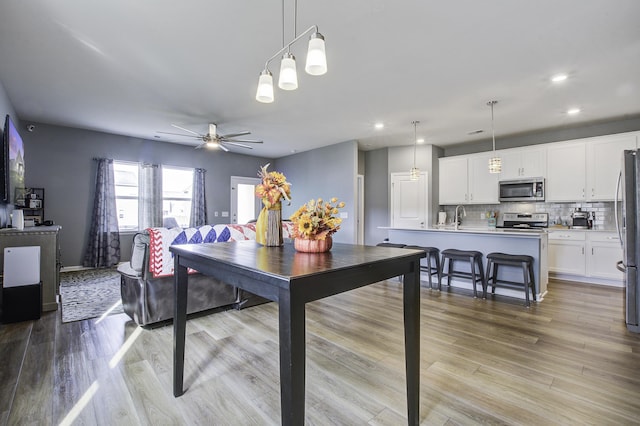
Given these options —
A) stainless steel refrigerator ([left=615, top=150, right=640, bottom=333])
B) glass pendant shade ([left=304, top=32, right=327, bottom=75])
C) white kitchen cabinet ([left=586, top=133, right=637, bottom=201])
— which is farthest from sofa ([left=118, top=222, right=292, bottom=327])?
white kitchen cabinet ([left=586, top=133, right=637, bottom=201])

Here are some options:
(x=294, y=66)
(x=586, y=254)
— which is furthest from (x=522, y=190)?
(x=294, y=66)

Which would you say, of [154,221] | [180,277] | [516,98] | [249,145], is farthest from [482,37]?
[154,221]

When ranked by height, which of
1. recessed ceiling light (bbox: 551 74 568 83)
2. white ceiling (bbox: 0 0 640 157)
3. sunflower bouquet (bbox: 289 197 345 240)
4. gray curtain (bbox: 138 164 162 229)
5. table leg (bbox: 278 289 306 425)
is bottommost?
table leg (bbox: 278 289 306 425)

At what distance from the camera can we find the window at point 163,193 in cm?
607

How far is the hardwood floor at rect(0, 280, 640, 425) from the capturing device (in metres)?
1.63

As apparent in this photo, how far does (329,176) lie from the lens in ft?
22.1

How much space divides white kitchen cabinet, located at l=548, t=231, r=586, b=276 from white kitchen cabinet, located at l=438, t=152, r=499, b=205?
121 centimetres

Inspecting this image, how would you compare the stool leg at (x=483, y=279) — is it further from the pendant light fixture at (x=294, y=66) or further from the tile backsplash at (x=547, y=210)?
the pendant light fixture at (x=294, y=66)

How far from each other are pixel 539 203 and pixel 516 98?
2.68 meters

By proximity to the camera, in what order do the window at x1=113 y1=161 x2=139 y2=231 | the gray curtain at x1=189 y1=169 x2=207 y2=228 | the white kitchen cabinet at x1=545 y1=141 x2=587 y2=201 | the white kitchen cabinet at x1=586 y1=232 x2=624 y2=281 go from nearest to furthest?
the white kitchen cabinet at x1=586 y1=232 x2=624 y2=281 < the white kitchen cabinet at x1=545 y1=141 x2=587 y2=201 < the window at x1=113 y1=161 x2=139 y2=231 < the gray curtain at x1=189 y1=169 x2=207 y2=228

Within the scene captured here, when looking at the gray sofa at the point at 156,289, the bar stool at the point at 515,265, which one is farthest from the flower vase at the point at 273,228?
the bar stool at the point at 515,265

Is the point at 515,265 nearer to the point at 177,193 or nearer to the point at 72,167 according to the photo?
the point at 177,193

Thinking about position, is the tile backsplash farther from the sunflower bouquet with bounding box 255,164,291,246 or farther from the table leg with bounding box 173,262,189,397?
the table leg with bounding box 173,262,189,397

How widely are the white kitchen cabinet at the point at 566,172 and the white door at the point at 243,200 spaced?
20.5 feet
